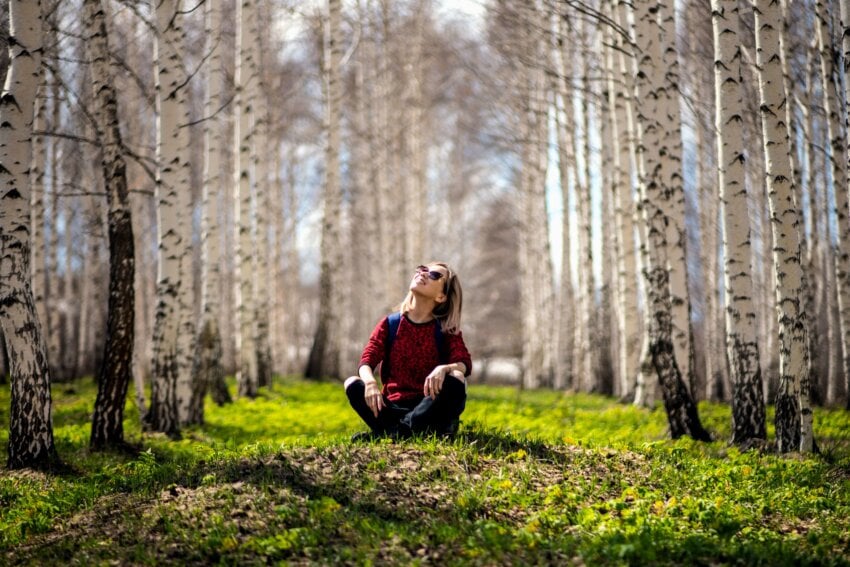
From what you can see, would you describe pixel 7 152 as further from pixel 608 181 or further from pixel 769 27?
pixel 608 181

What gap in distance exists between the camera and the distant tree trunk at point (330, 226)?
15.9 m

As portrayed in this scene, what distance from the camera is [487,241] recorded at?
136 ft

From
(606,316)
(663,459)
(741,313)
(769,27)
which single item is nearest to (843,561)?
(663,459)

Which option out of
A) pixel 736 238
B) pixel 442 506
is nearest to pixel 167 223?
pixel 442 506

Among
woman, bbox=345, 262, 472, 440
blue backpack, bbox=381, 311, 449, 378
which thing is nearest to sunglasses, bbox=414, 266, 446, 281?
woman, bbox=345, 262, 472, 440

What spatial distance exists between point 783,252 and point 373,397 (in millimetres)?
4121

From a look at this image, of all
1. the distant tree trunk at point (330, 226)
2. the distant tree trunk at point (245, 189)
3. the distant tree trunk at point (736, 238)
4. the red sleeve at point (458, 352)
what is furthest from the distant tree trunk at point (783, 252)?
the distant tree trunk at point (330, 226)

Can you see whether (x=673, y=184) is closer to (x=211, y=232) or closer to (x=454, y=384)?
(x=454, y=384)

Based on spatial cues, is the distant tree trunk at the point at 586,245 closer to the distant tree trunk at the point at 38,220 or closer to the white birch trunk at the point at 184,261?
the white birch trunk at the point at 184,261

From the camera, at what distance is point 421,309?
6.35 m

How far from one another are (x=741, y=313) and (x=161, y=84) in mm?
6788

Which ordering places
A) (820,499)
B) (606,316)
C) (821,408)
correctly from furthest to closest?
1. (606,316)
2. (821,408)
3. (820,499)

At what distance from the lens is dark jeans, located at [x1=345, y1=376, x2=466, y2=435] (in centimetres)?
601

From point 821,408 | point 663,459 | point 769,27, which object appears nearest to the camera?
point 663,459
